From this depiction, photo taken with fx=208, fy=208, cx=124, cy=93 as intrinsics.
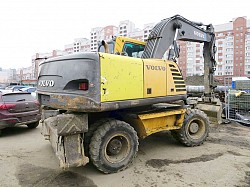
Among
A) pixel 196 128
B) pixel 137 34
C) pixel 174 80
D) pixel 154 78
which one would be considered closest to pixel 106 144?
pixel 154 78

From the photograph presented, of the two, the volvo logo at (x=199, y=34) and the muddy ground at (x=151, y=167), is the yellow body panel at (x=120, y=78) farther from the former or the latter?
the volvo logo at (x=199, y=34)

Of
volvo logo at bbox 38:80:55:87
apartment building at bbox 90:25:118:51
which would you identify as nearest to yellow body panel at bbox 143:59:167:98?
volvo logo at bbox 38:80:55:87

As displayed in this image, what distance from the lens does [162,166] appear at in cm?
445

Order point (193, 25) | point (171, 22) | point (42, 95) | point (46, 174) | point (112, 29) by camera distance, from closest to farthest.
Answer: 1. point (46, 174)
2. point (42, 95)
3. point (171, 22)
4. point (193, 25)
5. point (112, 29)

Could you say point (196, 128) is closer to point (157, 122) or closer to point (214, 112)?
point (157, 122)

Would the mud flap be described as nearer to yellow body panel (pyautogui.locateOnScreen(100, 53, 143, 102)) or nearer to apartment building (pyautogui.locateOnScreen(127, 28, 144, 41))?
yellow body panel (pyautogui.locateOnScreen(100, 53, 143, 102))

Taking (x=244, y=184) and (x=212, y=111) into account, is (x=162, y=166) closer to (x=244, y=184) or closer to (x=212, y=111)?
(x=244, y=184)

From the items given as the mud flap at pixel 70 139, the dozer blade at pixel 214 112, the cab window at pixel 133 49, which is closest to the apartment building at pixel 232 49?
the dozer blade at pixel 214 112

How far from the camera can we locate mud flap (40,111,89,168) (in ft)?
11.9

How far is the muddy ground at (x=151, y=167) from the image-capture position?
3.80m

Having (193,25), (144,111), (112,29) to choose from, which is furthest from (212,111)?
(112,29)

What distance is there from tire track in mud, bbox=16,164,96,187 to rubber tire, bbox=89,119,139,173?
40 cm

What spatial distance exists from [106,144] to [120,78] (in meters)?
1.31

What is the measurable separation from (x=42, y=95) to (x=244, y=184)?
4.48 meters
